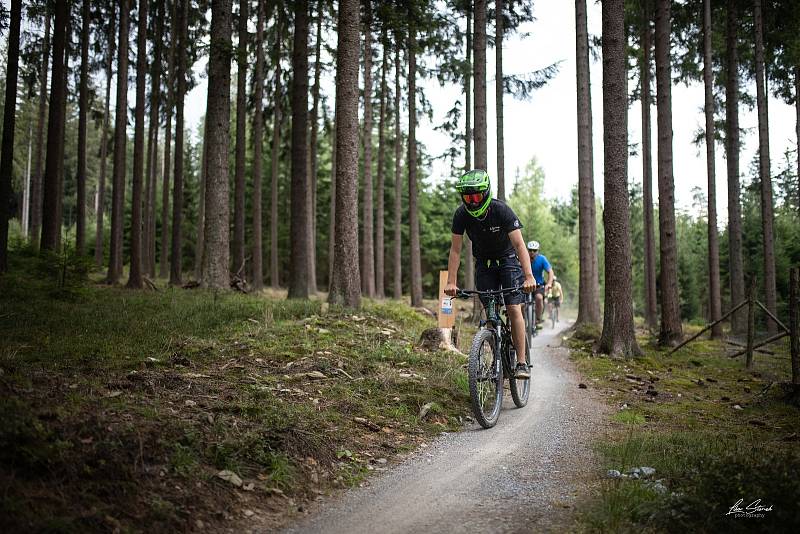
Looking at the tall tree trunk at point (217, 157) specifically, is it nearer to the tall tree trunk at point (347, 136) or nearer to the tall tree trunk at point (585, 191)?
the tall tree trunk at point (347, 136)

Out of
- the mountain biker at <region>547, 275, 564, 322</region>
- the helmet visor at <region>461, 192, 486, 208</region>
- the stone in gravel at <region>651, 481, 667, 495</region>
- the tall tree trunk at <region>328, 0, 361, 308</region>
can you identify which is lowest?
the stone in gravel at <region>651, 481, 667, 495</region>

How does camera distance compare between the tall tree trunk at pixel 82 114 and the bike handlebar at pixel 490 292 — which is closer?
the bike handlebar at pixel 490 292

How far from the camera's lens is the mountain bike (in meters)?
6.19

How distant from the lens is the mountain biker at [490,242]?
21.0 ft

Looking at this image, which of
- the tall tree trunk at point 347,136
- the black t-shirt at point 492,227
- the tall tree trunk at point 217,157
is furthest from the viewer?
the tall tree trunk at point 217,157

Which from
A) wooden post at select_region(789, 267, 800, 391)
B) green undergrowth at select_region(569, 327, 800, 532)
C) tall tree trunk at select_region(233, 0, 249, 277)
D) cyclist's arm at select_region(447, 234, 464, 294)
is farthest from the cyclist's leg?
tall tree trunk at select_region(233, 0, 249, 277)

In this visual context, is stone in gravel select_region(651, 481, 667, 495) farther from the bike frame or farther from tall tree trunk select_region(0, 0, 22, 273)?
tall tree trunk select_region(0, 0, 22, 273)

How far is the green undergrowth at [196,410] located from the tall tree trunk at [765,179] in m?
16.2

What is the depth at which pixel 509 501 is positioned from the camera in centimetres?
416

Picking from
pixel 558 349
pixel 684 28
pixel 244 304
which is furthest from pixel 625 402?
pixel 684 28

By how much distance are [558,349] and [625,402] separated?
6.40 m

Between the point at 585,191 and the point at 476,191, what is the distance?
41.9ft

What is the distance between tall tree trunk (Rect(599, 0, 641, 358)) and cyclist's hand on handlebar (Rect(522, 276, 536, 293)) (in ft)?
18.2

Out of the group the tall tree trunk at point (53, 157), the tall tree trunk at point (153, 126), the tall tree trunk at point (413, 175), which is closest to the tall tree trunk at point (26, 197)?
the tall tree trunk at point (153, 126)
